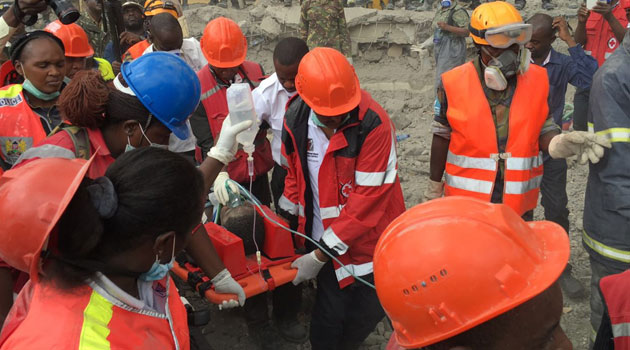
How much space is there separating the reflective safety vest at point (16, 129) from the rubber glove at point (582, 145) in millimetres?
2911

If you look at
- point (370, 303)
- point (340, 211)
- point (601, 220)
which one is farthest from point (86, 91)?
point (601, 220)

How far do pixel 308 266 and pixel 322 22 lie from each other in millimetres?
5404

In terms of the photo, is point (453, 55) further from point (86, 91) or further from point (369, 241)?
point (86, 91)

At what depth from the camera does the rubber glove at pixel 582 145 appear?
281 cm

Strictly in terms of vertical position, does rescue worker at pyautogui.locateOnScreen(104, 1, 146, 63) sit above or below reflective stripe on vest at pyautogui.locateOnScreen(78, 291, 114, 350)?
below

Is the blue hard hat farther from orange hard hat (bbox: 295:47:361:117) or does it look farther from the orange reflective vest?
the orange reflective vest

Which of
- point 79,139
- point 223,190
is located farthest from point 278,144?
point 79,139

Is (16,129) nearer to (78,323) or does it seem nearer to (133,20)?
(78,323)

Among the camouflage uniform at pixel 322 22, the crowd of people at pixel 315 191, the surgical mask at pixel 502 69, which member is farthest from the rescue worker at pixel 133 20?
the surgical mask at pixel 502 69

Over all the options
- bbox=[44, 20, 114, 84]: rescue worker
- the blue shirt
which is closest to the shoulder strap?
bbox=[44, 20, 114, 84]: rescue worker

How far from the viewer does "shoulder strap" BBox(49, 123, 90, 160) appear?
221 cm

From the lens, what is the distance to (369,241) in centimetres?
309

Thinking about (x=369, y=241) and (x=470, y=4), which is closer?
(x=369, y=241)

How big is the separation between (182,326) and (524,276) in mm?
1152
